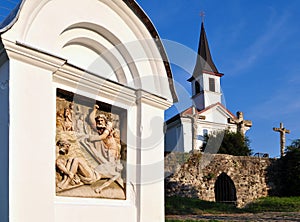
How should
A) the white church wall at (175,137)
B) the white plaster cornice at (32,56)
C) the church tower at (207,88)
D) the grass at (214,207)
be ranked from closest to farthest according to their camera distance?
the white plaster cornice at (32,56), the grass at (214,207), the white church wall at (175,137), the church tower at (207,88)

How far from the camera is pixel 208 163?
2359 cm

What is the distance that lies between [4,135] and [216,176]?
64.0 ft

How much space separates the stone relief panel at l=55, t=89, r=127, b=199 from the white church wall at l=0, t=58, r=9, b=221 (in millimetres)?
668

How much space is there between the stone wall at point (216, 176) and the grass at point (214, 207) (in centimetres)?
103

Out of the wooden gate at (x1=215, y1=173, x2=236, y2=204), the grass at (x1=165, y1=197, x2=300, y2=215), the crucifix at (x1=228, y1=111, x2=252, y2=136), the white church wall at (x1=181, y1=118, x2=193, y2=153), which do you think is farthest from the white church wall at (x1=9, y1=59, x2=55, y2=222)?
the crucifix at (x1=228, y1=111, x2=252, y2=136)

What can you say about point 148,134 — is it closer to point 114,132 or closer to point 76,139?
point 114,132

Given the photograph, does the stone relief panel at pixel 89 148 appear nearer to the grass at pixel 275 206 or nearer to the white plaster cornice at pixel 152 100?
the white plaster cornice at pixel 152 100

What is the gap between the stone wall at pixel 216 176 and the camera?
21.4 metres

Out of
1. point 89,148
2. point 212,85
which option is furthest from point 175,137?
point 89,148

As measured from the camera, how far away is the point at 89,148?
5129 mm

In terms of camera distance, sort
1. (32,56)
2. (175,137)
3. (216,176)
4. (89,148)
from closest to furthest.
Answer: (32,56) → (89,148) → (216,176) → (175,137)

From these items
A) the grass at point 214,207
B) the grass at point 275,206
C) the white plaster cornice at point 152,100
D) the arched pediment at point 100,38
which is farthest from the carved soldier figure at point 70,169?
the grass at point 275,206

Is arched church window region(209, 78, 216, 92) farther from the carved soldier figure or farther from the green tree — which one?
the carved soldier figure

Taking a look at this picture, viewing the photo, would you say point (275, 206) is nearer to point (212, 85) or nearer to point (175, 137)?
point (175, 137)
